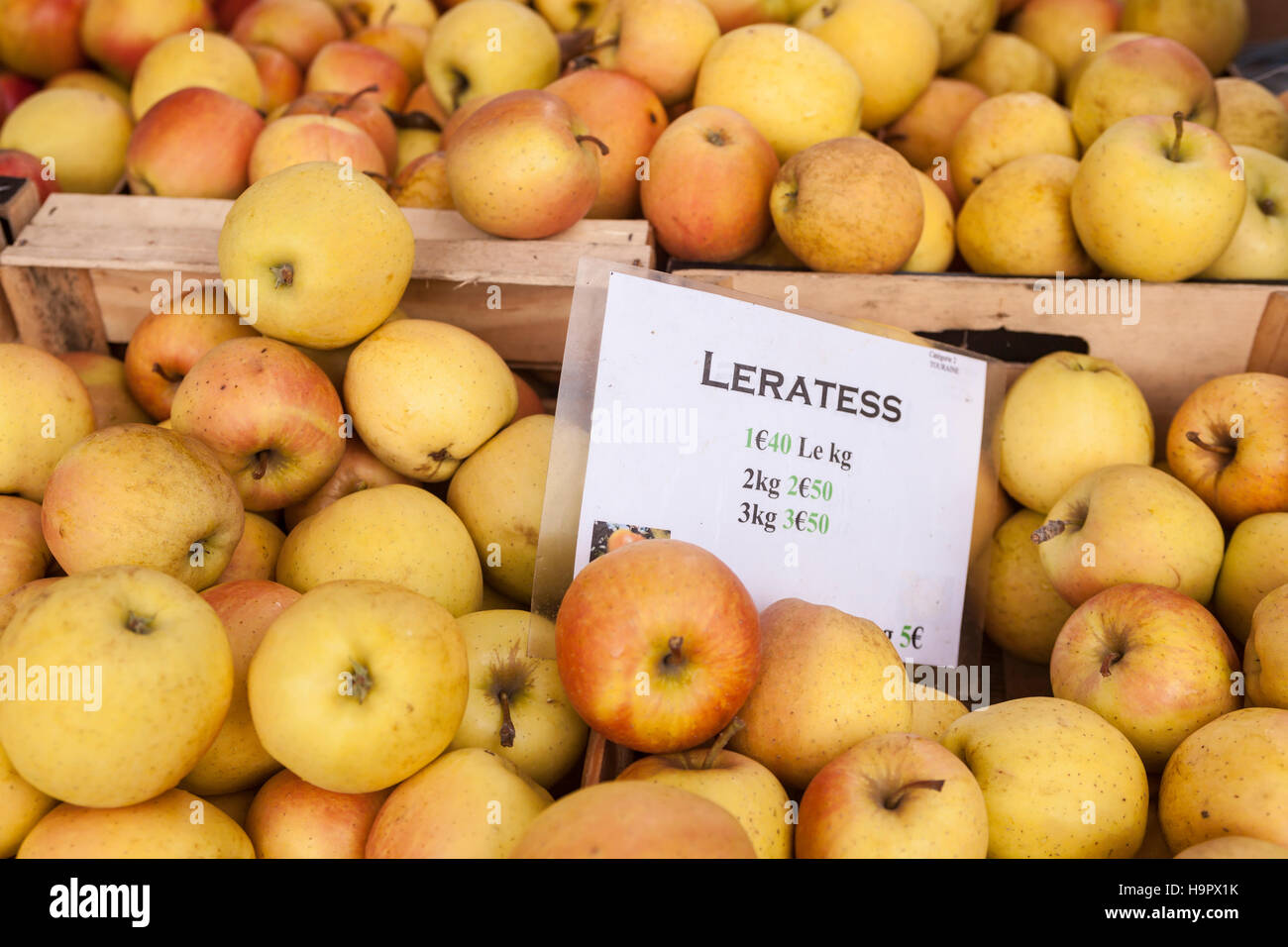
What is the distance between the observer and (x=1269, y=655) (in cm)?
126

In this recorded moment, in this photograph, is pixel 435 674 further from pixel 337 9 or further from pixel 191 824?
pixel 337 9

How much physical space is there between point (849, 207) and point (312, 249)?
3.12 ft

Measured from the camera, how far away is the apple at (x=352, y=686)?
3.39ft

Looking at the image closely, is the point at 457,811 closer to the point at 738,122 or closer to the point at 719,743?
the point at 719,743

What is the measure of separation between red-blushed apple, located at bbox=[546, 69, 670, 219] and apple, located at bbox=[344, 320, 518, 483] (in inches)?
22.7

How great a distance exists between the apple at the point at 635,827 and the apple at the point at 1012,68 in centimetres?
231

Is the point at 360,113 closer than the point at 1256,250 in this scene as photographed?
No

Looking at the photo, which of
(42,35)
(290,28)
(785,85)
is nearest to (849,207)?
(785,85)

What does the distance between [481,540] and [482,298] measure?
498mm

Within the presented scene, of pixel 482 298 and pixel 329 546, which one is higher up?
pixel 482 298

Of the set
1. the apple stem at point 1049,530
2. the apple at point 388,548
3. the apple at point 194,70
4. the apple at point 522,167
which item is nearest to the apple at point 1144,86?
the apple stem at point 1049,530

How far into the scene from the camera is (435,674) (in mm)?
1087

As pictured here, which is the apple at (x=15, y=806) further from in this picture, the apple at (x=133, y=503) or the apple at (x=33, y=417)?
the apple at (x=33, y=417)

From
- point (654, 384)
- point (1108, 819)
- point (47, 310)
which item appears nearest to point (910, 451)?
point (654, 384)
